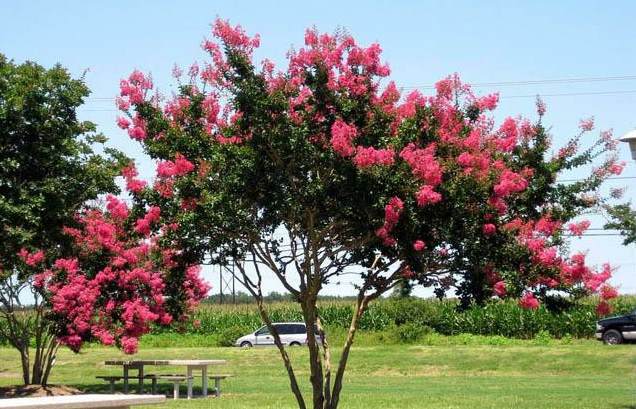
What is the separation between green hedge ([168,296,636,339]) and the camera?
44.2 meters

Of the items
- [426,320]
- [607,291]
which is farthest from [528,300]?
[426,320]

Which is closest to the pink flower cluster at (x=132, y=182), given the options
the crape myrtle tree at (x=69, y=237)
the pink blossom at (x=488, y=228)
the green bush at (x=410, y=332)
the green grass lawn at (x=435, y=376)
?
the crape myrtle tree at (x=69, y=237)

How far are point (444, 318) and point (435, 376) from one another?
54.5 ft

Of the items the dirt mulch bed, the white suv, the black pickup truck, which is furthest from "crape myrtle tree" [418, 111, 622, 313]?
the white suv

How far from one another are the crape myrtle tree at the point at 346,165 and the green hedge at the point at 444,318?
29.1 metres

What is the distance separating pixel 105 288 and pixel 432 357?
14360mm

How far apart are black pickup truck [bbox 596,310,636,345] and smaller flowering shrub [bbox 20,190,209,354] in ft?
70.0

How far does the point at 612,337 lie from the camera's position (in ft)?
129

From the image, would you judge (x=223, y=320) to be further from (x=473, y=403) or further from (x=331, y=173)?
(x=331, y=173)

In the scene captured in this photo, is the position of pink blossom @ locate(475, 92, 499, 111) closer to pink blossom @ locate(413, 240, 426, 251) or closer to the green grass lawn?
pink blossom @ locate(413, 240, 426, 251)

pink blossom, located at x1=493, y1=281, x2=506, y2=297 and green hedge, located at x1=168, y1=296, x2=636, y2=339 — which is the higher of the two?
green hedge, located at x1=168, y1=296, x2=636, y2=339

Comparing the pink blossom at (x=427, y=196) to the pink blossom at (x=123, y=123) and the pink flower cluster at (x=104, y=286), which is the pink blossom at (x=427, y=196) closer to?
the pink blossom at (x=123, y=123)

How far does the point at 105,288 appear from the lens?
77.9ft

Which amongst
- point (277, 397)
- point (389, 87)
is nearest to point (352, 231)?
point (389, 87)
